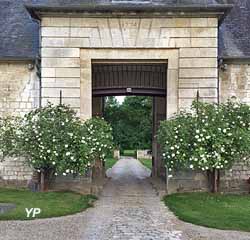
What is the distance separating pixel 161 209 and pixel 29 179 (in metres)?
5.00

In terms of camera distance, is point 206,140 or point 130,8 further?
point 130,8

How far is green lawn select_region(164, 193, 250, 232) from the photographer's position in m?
9.46

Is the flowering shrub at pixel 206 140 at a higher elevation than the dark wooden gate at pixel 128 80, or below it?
below

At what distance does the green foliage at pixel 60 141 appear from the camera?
12.8m

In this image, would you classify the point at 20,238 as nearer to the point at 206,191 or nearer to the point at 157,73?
the point at 206,191

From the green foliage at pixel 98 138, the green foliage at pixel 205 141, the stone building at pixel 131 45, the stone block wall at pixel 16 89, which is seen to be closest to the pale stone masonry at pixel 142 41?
the stone building at pixel 131 45

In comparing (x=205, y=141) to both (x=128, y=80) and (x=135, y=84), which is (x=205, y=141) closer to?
(x=135, y=84)

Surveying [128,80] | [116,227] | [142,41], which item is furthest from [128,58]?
[116,227]

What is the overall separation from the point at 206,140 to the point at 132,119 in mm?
35918

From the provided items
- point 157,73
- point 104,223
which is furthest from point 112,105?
point 104,223

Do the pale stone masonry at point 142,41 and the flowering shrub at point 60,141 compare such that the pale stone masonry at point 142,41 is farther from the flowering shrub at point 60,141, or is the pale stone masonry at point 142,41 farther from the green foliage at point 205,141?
the green foliage at point 205,141

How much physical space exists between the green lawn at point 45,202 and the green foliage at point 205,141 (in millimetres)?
2420

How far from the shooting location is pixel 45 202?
11781mm

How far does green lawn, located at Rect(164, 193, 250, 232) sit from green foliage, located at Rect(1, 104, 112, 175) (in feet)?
7.22
